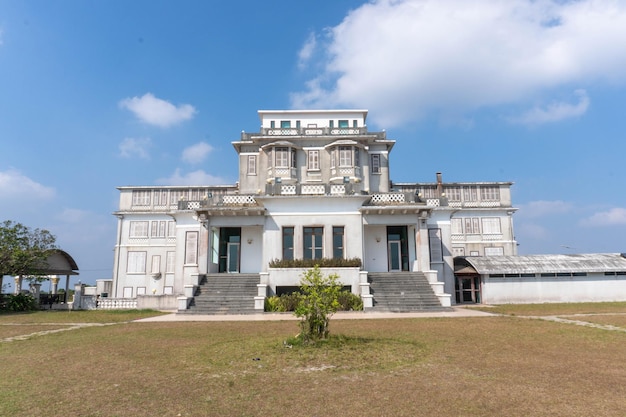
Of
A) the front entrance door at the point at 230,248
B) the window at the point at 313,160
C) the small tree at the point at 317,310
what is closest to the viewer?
the small tree at the point at 317,310

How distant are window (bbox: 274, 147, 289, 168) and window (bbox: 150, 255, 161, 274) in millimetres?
16230

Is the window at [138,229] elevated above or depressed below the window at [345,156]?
below

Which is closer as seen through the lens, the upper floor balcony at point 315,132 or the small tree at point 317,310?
the small tree at point 317,310

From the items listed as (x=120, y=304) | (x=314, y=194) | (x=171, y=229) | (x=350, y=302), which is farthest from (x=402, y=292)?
(x=171, y=229)

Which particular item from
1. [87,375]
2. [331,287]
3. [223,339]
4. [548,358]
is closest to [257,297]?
[223,339]

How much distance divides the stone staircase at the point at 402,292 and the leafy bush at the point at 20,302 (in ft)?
68.0

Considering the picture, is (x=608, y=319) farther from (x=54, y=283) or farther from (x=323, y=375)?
(x=54, y=283)

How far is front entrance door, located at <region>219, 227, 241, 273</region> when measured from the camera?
25109 millimetres

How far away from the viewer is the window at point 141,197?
39875mm

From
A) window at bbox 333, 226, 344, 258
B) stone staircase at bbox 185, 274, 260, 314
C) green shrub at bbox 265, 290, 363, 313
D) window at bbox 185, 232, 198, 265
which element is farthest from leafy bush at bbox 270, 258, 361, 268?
window at bbox 185, 232, 198, 265

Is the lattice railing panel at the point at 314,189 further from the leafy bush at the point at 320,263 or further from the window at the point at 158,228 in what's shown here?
the window at the point at 158,228

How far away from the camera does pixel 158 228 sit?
3888cm

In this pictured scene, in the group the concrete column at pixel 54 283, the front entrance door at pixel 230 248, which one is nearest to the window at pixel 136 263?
the concrete column at pixel 54 283

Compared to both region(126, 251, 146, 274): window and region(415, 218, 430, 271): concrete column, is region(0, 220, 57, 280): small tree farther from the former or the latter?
region(415, 218, 430, 271): concrete column
